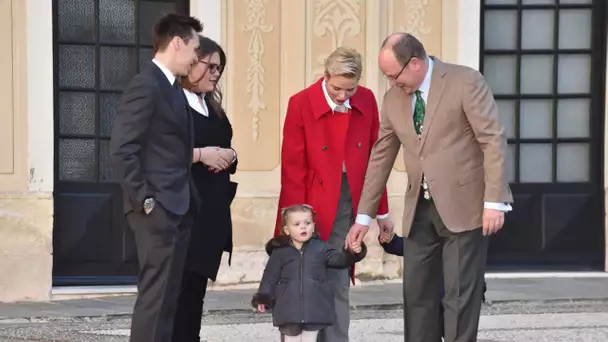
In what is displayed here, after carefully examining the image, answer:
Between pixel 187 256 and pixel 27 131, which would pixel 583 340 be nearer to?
pixel 187 256

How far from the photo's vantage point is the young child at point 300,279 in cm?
648

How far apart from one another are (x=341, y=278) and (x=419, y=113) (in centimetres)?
112

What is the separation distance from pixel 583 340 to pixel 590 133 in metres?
3.45

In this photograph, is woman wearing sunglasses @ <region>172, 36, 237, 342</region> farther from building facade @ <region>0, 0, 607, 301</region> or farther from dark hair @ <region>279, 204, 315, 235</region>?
building facade @ <region>0, 0, 607, 301</region>

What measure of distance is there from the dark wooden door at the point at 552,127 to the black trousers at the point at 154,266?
219 inches

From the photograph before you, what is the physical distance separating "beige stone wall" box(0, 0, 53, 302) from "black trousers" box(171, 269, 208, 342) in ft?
11.1

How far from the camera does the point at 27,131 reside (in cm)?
973

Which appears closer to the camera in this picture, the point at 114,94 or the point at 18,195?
the point at 18,195

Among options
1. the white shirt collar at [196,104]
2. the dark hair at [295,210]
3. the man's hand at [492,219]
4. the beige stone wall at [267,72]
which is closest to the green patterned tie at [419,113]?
the man's hand at [492,219]

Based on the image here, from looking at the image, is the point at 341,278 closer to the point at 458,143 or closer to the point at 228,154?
the point at 228,154

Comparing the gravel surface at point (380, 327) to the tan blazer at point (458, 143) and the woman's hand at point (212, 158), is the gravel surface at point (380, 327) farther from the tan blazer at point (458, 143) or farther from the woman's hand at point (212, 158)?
the tan blazer at point (458, 143)

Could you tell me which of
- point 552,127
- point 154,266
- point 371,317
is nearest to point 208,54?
point 154,266

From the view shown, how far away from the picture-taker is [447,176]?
6074mm

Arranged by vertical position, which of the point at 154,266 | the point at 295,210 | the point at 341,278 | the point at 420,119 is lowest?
the point at 341,278
